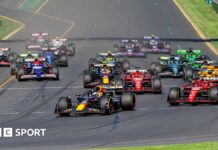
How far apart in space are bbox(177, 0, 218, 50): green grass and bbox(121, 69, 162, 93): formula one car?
1030 inches

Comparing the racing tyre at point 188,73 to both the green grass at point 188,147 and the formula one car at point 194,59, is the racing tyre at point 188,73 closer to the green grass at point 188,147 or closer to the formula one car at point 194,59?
the formula one car at point 194,59

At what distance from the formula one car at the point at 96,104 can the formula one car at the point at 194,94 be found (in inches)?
71.3

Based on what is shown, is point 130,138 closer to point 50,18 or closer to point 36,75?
point 36,75

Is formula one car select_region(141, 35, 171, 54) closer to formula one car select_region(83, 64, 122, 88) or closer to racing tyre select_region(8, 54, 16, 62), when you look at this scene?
racing tyre select_region(8, 54, 16, 62)

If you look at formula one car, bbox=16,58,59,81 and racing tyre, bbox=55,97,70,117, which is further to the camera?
formula one car, bbox=16,58,59,81

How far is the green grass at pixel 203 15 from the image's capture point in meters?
71.8

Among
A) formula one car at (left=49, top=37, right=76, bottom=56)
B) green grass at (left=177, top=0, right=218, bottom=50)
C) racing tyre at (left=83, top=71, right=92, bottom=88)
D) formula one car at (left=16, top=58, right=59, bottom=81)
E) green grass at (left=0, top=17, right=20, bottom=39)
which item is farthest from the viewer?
green grass at (left=0, top=17, right=20, bottom=39)

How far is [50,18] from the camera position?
86.1 meters

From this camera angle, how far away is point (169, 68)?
42750 mm

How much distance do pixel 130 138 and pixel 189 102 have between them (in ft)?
25.9

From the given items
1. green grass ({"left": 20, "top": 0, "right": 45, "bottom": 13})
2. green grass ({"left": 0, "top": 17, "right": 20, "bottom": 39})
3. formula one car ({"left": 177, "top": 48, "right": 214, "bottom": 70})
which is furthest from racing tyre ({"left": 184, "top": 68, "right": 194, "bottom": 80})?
green grass ({"left": 20, "top": 0, "right": 45, "bottom": 13})

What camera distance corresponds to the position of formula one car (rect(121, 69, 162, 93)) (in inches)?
1409

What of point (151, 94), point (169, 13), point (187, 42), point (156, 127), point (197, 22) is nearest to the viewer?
point (156, 127)

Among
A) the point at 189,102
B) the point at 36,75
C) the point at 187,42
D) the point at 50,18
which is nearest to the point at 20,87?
the point at 36,75
